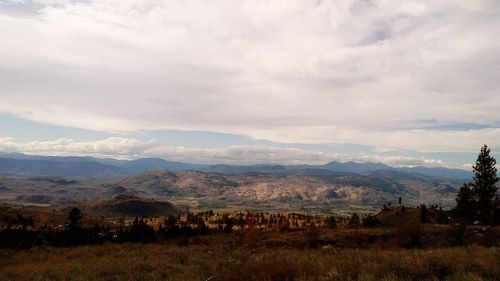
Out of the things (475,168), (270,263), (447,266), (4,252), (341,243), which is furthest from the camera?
(475,168)

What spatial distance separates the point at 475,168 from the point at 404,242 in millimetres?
28609

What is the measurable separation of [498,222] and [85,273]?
50559 mm

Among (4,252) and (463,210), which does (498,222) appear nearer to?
(463,210)

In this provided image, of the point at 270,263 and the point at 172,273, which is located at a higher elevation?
the point at 270,263

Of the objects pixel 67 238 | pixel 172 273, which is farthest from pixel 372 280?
pixel 67 238

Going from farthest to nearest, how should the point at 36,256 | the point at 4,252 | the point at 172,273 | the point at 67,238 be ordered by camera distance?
the point at 67,238 < the point at 4,252 < the point at 36,256 < the point at 172,273

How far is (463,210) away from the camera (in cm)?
5856

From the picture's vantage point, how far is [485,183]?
56.5 meters

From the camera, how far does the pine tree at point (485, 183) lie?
2186 inches

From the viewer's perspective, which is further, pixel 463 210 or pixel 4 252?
pixel 463 210

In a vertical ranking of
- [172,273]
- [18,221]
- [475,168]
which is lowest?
[18,221]

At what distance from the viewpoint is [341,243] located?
135 feet

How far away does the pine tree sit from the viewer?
5553cm

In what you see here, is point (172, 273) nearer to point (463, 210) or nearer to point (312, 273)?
point (312, 273)
